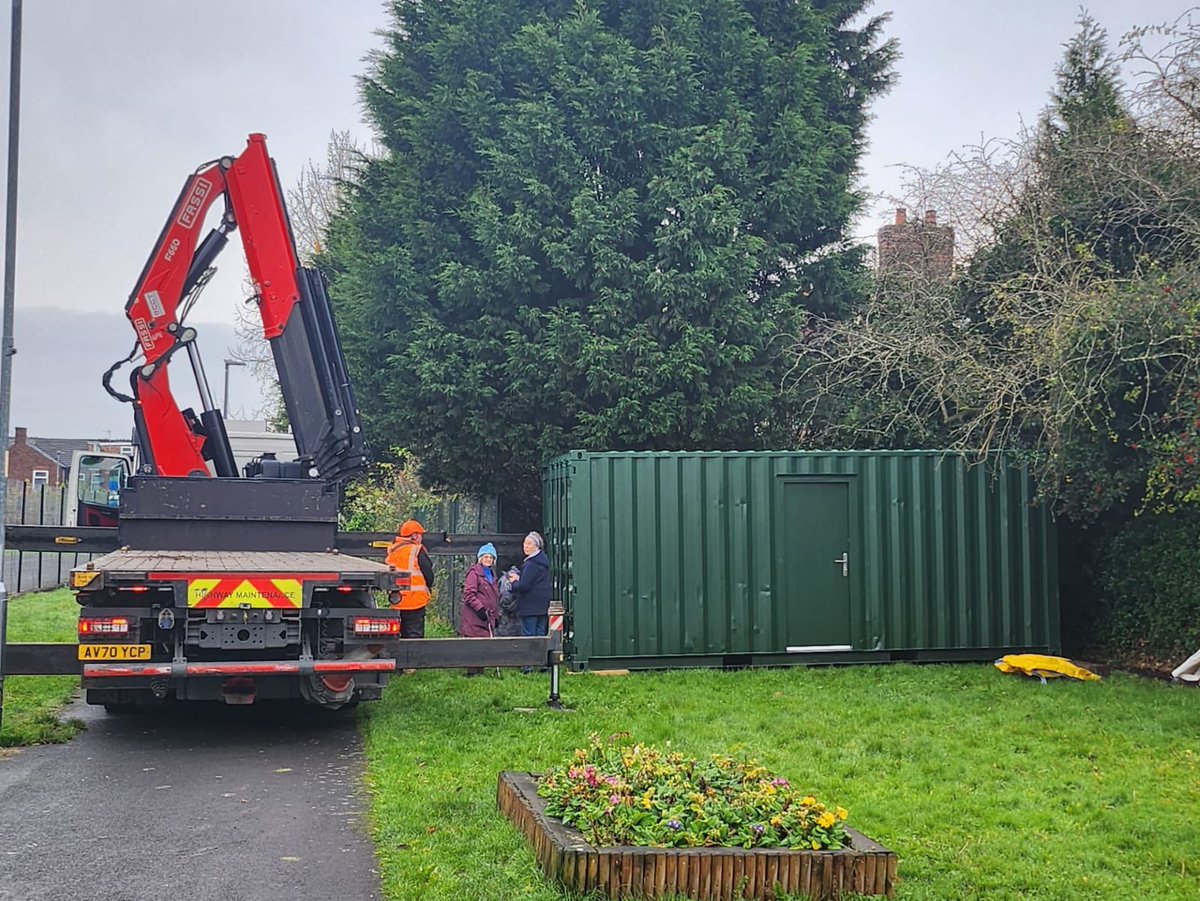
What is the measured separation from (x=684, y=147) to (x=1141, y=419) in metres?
6.70

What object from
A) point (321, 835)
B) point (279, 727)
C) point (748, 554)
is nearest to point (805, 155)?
point (748, 554)

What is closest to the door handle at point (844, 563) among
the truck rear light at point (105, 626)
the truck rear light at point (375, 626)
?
the truck rear light at point (375, 626)

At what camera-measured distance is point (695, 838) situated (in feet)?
17.3

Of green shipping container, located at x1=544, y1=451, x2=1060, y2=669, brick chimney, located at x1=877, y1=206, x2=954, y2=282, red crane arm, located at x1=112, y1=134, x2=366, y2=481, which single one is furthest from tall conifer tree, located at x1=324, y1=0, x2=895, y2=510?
red crane arm, located at x1=112, y1=134, x2=366, y2=481

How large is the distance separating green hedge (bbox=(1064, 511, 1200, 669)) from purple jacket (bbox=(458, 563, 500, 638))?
21.9 feet

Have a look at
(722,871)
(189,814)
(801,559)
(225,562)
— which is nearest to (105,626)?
(225,562)

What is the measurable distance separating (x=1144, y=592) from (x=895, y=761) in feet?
18.9

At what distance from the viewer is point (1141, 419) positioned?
11.2m

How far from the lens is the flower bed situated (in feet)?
16.7

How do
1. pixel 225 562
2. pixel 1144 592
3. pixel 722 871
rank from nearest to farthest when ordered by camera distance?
pixel 722 871
pixel 225 562
pixel 1144 592

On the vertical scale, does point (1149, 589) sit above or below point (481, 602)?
above

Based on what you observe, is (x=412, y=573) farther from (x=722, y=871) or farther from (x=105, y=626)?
(x=722, y=871)

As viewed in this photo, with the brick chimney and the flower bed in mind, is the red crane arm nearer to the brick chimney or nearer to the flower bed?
the flower bed

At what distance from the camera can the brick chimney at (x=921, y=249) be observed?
16203 millimetres
